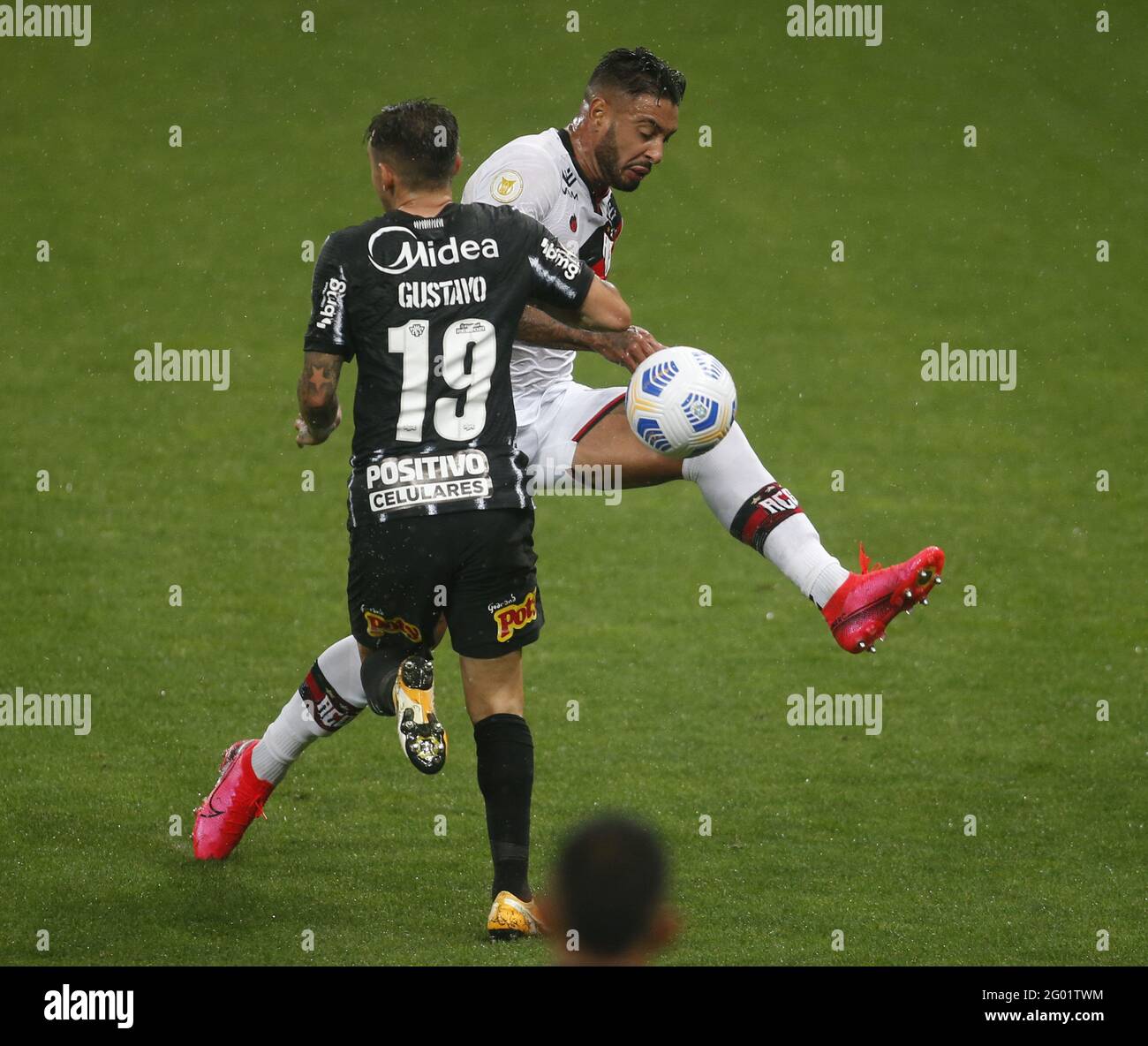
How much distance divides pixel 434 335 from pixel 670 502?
23.6 ft

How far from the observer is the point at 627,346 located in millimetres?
5504

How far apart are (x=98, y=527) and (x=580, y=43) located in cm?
1001

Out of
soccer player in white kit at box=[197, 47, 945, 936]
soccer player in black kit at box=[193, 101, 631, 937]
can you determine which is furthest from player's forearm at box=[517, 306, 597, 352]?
soccer player in black kit at box=[193, 101, 631, 937]

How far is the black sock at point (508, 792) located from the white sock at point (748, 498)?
1.12m

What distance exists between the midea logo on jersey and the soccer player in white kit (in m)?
0.47

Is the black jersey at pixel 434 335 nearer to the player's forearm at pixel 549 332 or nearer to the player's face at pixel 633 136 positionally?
the player's forearm at pixel 549 332

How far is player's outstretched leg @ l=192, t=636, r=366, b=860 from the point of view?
6059 millimetres

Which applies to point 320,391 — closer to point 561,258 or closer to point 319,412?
point 319,412

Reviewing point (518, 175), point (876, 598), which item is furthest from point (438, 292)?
point (876, 598)

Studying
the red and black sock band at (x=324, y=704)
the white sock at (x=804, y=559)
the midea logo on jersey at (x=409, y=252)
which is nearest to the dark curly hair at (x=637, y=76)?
the midea logo on jersey at (x=409, y=252)

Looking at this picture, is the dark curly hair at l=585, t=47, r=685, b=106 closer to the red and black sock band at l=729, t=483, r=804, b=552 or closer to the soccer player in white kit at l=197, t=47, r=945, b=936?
the soccer player in white kit at l=197, t=47, r=945, b=936

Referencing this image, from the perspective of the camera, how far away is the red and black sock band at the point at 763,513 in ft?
18.9

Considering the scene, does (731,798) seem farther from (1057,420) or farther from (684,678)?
Result: (1057,420)

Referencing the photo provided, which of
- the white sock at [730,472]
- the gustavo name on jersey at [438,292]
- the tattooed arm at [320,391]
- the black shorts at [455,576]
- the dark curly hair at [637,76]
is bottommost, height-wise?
the black shorts at [455,576]
